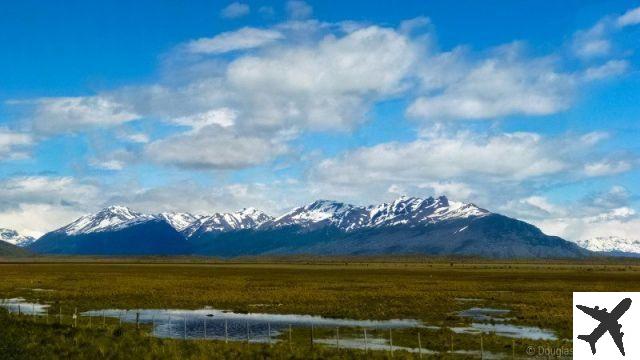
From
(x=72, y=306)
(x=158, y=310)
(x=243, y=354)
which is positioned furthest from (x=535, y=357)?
(x=72, y=306)

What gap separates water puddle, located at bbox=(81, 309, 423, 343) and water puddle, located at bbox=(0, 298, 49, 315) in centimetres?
527

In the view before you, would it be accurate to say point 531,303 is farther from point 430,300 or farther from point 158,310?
point 158,310

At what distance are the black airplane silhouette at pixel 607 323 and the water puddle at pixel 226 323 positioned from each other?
24961mm

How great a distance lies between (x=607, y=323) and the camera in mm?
24031

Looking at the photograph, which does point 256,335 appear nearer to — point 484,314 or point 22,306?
point 484,314

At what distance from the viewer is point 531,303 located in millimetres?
72438

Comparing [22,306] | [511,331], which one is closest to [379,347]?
[511,331]

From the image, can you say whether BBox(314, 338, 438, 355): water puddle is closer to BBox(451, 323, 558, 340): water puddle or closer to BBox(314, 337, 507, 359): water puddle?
BBox(314, 337, 507, 359): water puddle

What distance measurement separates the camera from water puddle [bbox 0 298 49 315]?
197 ft

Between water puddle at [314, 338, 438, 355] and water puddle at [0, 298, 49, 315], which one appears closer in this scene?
water puddle at [314, 338, 438, 355]

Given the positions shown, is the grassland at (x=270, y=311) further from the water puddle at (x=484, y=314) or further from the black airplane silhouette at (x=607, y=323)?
the black airplane silhouette at (x=607, y=323)

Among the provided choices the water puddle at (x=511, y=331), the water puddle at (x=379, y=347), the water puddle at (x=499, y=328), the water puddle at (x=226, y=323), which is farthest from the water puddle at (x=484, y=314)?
the water puddle at (x=379, y=347)

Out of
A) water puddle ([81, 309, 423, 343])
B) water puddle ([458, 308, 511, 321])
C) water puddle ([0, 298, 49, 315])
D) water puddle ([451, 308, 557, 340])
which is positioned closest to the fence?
water puddle ([81, 309, 423, 343])

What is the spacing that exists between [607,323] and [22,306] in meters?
62.8
